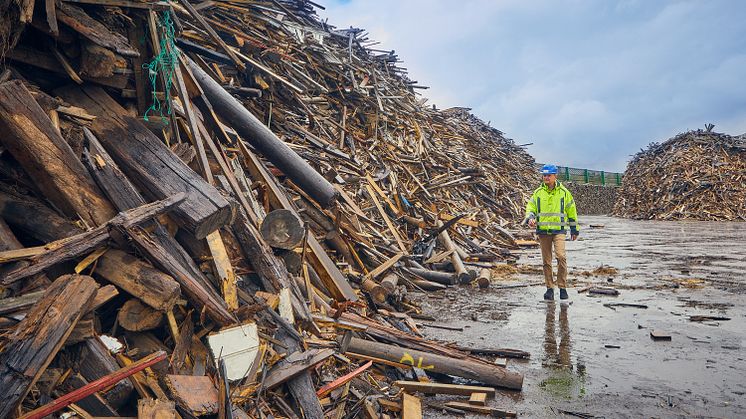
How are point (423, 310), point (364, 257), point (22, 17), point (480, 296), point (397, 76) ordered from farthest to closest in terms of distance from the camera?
point (397, 76), point (480, 296), point (364, 257), point (423, 310), point (22, 17)

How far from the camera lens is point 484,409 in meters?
3.55

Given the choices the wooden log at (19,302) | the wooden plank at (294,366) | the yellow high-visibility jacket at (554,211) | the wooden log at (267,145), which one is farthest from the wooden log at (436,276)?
the wooden log at (19,302)

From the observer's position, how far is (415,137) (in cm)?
1544

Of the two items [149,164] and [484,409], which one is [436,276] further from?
[149,164]

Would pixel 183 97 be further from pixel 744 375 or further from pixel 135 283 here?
pixel 744 375

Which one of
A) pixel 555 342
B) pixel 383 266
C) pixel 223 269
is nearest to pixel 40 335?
pixel 223 269

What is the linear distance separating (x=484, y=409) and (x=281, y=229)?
7.65 feet

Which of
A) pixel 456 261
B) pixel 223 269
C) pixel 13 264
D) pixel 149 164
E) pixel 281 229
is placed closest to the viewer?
pixel 13 264

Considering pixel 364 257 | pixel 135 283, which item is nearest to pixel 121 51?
pixel 135 283

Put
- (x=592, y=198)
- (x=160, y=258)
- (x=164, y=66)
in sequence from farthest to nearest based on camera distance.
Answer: (x=592, y=198) < (x=164, y=66) < (x=160, y=258)

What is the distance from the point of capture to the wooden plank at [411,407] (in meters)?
3.30

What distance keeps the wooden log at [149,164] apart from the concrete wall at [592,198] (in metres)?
35.6

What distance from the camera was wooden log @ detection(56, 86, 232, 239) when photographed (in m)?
3.47

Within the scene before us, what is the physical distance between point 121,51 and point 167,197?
116 centimetres
